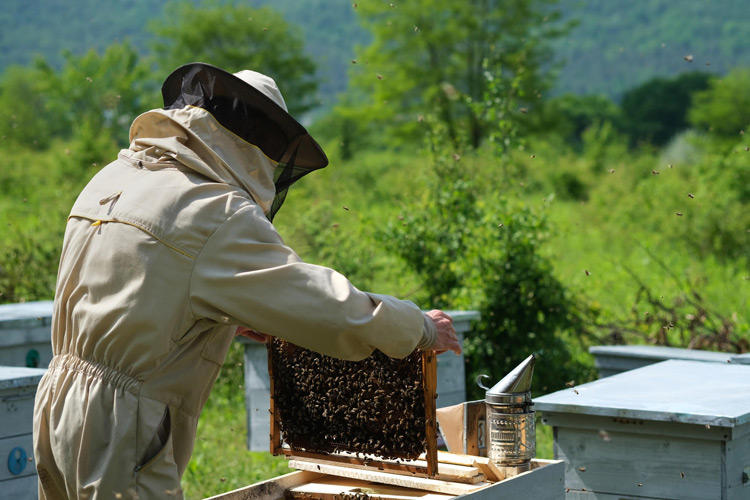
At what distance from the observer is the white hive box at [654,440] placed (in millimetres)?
2639

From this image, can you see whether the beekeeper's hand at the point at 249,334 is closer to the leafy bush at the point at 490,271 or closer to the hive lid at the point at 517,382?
the hive lid at the point at 517,382

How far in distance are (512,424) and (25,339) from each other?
3.11 metres

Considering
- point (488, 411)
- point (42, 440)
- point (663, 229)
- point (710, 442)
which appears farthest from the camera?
point (663, 229)

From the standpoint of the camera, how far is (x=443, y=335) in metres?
2.24

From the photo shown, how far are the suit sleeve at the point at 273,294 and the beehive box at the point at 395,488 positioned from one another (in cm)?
53

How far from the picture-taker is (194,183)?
6.91 ft

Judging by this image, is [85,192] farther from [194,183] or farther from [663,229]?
[663,229]

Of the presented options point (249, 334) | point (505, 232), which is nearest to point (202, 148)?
point (249, 334)

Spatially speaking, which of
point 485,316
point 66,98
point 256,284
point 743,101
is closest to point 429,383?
point 256,284

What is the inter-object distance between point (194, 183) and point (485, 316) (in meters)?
4.60

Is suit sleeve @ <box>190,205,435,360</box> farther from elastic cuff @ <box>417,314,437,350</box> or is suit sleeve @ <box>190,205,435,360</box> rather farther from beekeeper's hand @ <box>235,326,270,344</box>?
beekeeper's hand @ <box>235,326,270,344</box>

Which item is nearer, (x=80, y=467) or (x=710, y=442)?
(x=80, y=467)

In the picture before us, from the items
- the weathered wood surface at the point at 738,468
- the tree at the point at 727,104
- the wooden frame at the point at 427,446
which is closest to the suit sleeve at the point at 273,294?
the wooden frame at the point at 427,446

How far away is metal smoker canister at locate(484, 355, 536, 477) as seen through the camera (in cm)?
242
